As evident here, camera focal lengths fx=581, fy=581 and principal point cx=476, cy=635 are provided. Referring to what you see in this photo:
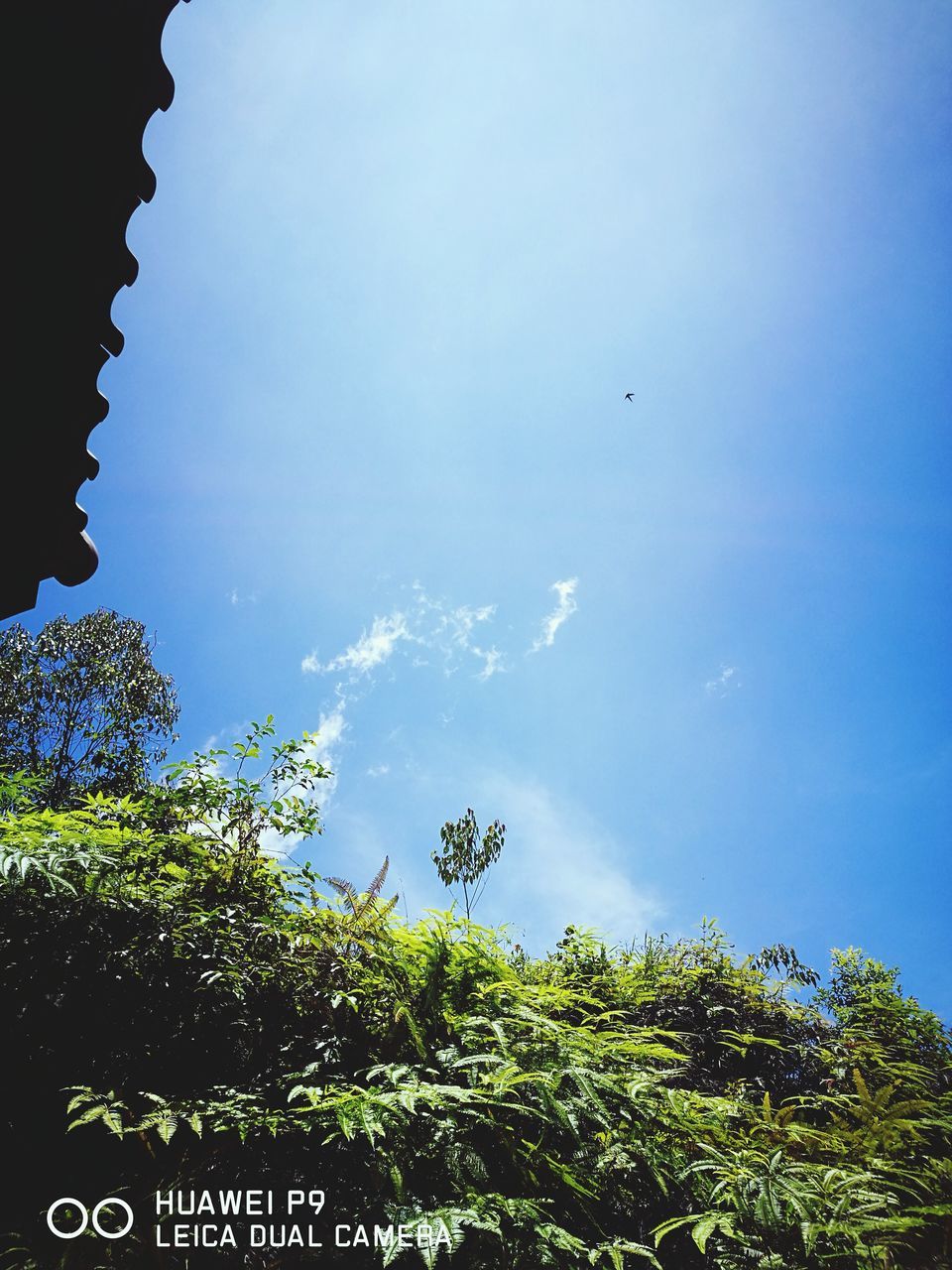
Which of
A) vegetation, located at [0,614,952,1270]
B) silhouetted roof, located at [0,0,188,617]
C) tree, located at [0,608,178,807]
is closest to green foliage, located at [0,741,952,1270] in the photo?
vegetation, located at [0,614,952,1270]

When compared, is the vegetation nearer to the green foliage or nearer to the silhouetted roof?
the green foliage

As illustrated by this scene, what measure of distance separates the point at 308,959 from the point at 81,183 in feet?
8.75

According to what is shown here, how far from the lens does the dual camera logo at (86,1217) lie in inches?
57.4

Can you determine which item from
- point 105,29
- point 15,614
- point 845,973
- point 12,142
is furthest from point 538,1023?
point 845,973

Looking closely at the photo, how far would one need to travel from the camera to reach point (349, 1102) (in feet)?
4.93

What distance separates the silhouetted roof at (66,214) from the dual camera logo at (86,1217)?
201 centimetres

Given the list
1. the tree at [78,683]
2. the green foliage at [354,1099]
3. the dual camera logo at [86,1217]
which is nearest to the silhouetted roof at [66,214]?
the green foliage at [354,1099]

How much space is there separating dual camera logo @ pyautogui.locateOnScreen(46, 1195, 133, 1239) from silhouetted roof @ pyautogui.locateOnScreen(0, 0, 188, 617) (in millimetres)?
2007

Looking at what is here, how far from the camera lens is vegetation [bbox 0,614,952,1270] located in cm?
148

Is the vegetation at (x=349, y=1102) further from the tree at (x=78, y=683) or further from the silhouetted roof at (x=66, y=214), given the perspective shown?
the tree at (x=78, y=683)

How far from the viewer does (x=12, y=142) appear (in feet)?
5.63

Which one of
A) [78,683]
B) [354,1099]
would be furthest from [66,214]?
[78,683]

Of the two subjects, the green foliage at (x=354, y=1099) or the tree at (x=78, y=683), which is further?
the tree at (x=78, y=683)

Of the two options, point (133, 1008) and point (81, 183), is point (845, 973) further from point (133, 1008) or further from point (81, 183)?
point (81, 183)
